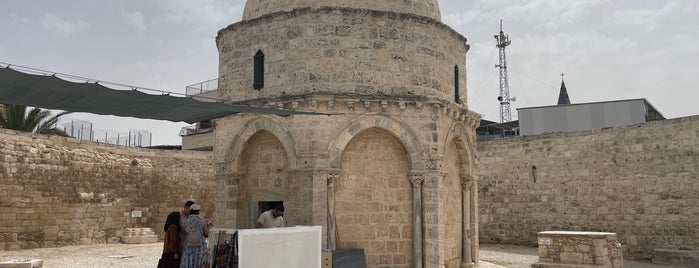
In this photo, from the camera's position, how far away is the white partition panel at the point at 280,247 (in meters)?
5.91

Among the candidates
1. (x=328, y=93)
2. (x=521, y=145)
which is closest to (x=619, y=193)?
(x=521, y=145)

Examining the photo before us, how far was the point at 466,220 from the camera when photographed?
12.1 metres

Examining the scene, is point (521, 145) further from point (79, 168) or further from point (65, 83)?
point (65, 83)

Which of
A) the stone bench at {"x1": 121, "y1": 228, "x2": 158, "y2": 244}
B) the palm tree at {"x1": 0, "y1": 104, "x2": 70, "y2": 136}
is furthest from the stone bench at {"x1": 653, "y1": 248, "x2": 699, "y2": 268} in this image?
the palm tree at {"x1": 0, "y1": 104, "x2": 70, "y2": 136}

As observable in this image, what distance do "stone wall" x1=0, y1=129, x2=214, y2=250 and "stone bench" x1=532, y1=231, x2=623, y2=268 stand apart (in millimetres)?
14720

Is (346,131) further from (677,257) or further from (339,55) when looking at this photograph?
(677,257)

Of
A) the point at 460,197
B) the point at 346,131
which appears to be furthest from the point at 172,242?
the point at 460,197

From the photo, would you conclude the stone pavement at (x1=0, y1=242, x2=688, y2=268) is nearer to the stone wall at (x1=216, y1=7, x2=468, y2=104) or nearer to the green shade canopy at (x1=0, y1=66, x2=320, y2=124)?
the stone wall at (x1=216, y1=7, x2=468, y2=104)

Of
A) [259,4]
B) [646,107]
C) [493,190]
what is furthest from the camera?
[646,107]

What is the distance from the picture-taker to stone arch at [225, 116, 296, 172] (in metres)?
10.2

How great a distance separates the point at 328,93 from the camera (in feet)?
33.1

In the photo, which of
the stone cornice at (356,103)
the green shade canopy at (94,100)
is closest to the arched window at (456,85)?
the stone cornice at (356,103)

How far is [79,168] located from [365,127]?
13.7 metres

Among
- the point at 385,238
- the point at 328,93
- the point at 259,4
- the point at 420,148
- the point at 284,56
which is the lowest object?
the point at 385,238
